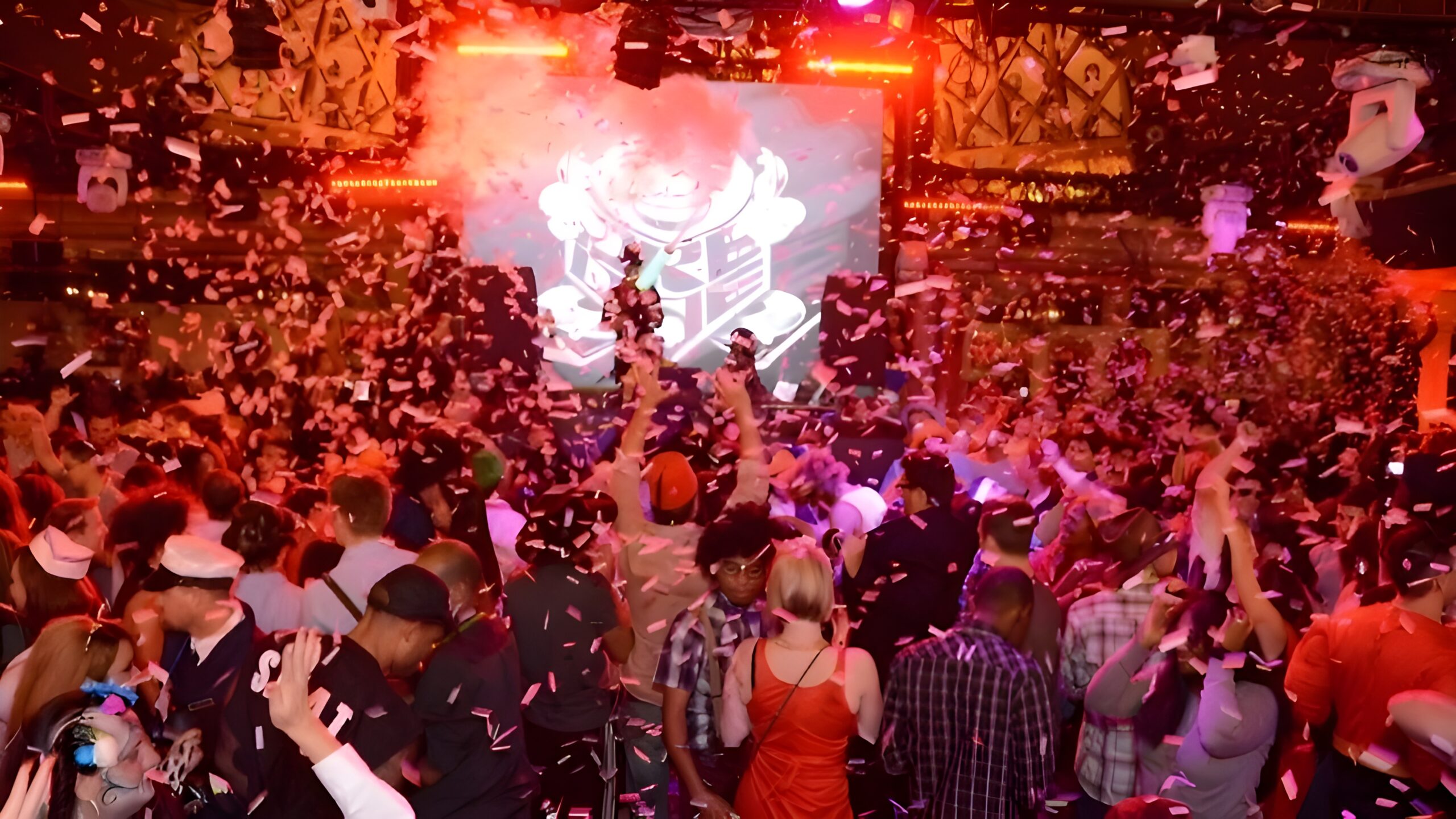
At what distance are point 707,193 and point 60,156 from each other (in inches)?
196

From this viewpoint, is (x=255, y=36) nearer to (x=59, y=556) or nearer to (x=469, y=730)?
(x=59, y=556)

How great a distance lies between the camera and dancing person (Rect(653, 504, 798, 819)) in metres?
2.65

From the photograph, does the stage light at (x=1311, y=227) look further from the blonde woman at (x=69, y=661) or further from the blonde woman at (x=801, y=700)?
the blonde woman at (x=69, y=661)

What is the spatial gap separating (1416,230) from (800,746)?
7001mm

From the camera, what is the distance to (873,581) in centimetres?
322

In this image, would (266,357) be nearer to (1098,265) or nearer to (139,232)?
(139,232)

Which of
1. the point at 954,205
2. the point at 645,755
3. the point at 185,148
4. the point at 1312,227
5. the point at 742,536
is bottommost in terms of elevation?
the point at 1312,227

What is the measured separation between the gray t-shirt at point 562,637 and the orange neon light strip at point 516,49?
18.5 ft

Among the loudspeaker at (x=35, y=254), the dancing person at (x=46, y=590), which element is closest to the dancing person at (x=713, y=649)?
the dancing person at (x=46, y=590)

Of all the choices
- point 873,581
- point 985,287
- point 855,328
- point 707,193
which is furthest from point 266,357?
point 873,581

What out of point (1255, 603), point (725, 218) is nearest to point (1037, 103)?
point (725, 218)

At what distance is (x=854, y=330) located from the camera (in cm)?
749

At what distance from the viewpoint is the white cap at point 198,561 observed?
7.40ft

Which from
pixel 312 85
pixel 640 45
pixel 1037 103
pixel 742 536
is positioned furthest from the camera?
pixel 1037 103
